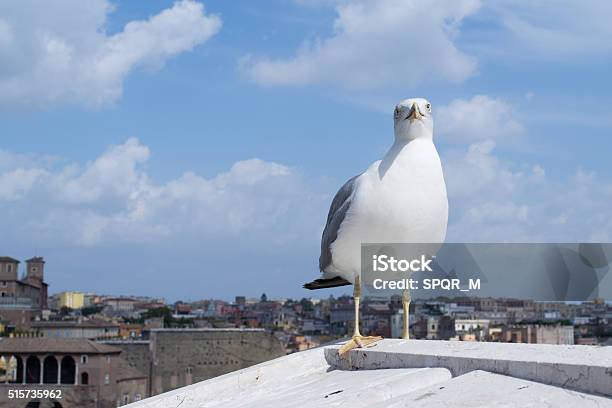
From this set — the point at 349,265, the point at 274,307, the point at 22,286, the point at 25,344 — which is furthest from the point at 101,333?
the point at 349,265

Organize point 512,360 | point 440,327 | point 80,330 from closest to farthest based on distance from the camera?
point 512,360 → point 80,330 → point 440,327

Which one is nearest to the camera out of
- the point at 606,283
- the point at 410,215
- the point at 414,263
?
the point at 410,215

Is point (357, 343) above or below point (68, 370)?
above

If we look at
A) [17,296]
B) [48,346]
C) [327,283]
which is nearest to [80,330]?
[17,296]

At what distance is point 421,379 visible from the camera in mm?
2436

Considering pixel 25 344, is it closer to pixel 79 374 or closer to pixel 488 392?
pixel 79 374

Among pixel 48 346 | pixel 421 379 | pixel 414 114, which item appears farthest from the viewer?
pixel 48 346

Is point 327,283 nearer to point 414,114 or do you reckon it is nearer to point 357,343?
point 357,343

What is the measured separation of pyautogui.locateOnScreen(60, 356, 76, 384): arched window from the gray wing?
29985mm

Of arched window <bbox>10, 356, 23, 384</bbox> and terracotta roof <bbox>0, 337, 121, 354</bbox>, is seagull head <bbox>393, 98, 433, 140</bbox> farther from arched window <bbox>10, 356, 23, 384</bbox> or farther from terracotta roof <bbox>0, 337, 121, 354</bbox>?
arched window <bbox>10, 356, 23, 384</bbox>

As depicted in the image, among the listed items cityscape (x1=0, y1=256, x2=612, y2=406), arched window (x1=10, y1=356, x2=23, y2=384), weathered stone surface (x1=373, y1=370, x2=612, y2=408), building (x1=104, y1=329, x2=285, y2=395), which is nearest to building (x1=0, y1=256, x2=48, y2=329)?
cityscape (x1=0, y1=256, x2=612, y2=406)

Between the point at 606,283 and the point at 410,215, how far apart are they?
24.5 ft

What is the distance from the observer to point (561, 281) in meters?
11.5

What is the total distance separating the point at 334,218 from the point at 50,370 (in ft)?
100
